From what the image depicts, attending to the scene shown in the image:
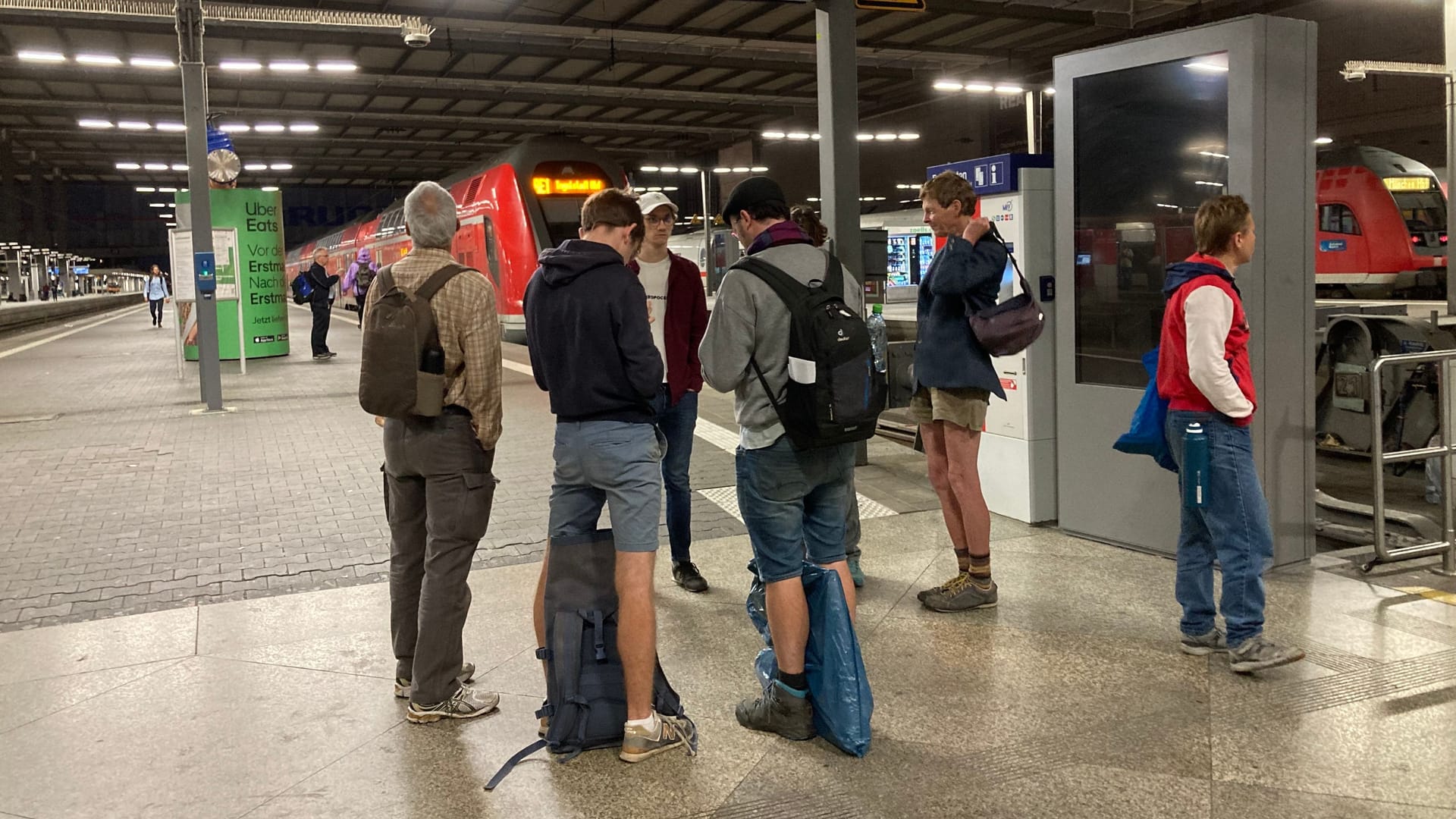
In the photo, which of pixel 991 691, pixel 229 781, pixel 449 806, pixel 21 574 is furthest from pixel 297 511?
pixel 991 691

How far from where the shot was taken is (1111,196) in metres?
5.71

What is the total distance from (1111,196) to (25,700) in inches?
210

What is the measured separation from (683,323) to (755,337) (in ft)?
4.50

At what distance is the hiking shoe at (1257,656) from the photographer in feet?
13.1

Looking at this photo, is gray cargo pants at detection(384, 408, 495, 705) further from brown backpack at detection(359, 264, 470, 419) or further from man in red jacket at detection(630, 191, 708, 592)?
man in red jacket at detection(630, 191, 708, 592)

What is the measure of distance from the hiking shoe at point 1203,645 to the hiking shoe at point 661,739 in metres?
2.01

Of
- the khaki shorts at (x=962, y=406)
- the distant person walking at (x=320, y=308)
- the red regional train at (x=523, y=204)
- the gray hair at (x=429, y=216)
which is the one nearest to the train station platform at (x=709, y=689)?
the khaki shorts at (x=962, y=406)

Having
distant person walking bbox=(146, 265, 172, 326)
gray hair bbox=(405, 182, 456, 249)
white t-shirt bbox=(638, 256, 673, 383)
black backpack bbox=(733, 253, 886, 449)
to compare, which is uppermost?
distant person walking bbox=(146, 265, 172, 326)

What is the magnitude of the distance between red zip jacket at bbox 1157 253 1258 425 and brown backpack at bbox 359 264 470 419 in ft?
8.67

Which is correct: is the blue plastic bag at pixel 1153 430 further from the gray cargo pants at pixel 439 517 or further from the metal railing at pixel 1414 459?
the gray cargo pants at pixel 439 517

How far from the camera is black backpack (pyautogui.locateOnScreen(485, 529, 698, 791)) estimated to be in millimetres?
3443

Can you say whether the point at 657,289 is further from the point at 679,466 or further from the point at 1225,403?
the point at 1225,403

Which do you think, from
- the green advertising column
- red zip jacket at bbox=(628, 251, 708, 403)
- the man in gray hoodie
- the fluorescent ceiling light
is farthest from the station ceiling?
the man in gray hoodie

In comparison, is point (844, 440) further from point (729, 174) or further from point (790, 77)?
point (729, 174)
